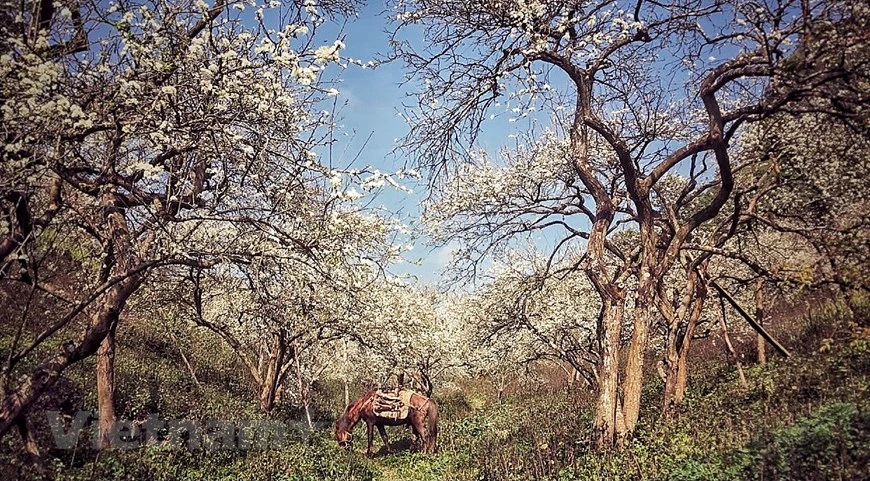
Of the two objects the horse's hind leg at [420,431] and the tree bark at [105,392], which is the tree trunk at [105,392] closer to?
the tree bark at [105,392]

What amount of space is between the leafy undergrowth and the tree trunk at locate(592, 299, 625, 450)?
1.29 feet

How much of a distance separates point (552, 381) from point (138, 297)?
83.1 ft

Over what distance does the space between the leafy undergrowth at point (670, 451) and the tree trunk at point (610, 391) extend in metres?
0.39

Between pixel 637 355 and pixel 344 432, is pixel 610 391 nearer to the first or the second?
pixel 637 355

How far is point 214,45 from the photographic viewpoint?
6.04 m

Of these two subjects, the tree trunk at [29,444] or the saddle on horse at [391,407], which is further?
the saddle on horse at [391,407]

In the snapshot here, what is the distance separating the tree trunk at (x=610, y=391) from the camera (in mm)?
9562

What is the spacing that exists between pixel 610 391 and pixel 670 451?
5.17 feet

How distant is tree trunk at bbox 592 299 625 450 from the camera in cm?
956

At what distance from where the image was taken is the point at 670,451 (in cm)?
841

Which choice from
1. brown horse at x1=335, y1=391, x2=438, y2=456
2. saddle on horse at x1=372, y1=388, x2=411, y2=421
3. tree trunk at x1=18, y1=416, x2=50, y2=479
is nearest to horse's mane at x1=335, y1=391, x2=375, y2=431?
brown horse at x1=335, y1=391, x2=438, y2=456

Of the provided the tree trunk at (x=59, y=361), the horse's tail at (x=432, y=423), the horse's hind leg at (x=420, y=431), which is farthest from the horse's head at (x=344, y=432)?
the tree trunk at (x=59, y=361)

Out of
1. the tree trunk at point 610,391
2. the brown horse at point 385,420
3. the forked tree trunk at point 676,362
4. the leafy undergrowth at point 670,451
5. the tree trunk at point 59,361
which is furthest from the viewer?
the brown horse at point 385,420

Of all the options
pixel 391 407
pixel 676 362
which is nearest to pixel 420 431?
pixel 391 407
